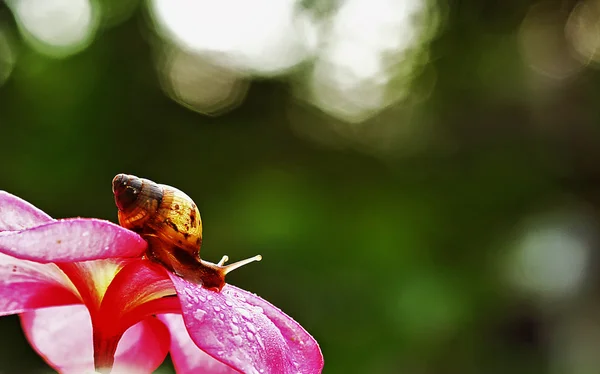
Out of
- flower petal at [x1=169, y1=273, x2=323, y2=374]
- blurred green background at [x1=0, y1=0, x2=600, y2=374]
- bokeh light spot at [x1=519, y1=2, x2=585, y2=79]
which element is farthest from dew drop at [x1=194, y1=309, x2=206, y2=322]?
bokeh light spot at [x1=519, y1=2, x2=585, y2=79]

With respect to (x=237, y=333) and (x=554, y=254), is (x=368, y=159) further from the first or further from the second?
(x=237, y=333)

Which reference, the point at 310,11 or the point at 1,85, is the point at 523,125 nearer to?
the point at 310,11

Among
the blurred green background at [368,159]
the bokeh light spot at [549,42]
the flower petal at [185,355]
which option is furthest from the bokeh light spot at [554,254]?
the flower petal at [185,355]

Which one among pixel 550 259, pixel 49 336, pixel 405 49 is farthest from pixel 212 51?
pixel 49 336

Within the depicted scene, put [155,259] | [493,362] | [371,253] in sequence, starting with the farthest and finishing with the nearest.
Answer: [493,362], [371,253], [155,259]

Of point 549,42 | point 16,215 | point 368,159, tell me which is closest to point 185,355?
point 16,215

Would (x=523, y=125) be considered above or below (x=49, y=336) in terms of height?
above

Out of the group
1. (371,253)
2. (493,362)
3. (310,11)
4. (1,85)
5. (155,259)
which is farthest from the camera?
(310,11)

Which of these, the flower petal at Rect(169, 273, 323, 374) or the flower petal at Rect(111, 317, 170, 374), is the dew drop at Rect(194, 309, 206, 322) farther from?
the flower petal at Rect(111, 317, 170, 374)
